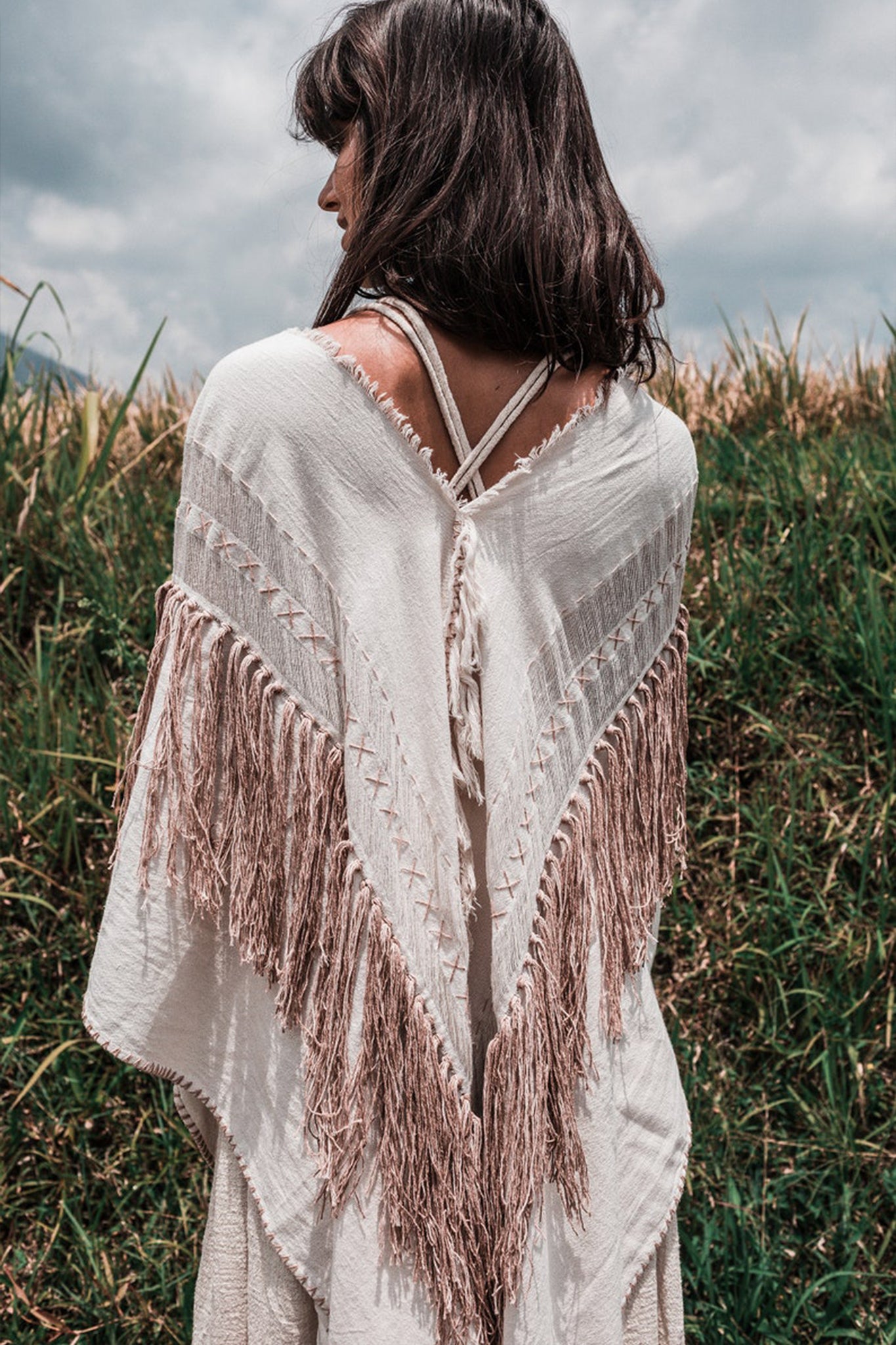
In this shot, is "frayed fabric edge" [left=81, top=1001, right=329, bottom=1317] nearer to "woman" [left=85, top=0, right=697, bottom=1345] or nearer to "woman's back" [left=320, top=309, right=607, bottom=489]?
"woman" [left=85, top=0, right=697, bottom=1345]

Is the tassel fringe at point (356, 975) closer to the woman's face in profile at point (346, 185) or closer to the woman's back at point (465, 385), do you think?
the woman's back at point (465, 385)

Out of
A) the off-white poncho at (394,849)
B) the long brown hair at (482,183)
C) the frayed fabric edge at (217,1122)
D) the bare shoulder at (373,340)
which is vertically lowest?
the frayed fabric edge at (217,1122)

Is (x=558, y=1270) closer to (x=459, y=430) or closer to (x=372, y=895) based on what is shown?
(x=372, y=895)

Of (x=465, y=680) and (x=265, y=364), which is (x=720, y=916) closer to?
(x=465, y=680)

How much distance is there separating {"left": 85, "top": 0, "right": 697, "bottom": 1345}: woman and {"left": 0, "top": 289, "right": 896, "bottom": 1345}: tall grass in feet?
3.39

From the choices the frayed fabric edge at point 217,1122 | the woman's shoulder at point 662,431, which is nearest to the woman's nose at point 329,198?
the woman's shoulder at point 662,431

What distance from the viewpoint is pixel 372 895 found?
1.02 metres

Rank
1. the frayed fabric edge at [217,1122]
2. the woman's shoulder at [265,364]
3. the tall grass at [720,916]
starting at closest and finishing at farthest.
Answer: the woman's shoulder at [265,364] < the frayed fabric edge at [217,1122] < the tall grass at [720,916]

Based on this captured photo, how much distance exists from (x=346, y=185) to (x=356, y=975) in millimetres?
829

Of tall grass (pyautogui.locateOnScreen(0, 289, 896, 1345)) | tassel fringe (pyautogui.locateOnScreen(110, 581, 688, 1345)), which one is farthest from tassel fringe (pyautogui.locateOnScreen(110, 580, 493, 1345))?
tall grass (pyautogui.locateOnScreen(0, 289, 896, 1345))

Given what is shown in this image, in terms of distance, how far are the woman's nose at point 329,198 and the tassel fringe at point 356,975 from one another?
1.43 feet

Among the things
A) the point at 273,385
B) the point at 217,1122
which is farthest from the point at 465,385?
the point at 217,1122

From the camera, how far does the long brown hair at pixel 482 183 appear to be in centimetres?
101

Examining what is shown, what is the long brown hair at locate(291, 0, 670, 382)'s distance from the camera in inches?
39.8
